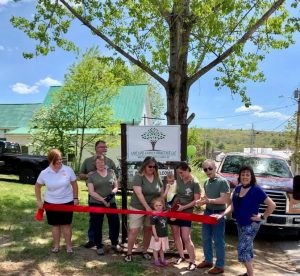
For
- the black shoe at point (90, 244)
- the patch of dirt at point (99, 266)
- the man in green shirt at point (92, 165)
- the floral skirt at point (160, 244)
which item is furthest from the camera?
the black shoe at point (90, 244)

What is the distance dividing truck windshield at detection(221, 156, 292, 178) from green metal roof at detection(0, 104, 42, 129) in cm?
2689

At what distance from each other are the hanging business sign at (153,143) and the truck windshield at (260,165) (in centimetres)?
371

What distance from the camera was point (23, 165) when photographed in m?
18.4

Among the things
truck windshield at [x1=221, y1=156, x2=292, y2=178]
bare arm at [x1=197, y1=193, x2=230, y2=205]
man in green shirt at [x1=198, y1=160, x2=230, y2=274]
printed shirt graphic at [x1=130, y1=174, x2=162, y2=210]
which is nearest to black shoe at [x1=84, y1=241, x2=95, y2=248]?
printed shirt graphic at [x1=130, y1=174, x2=162, y2=210]

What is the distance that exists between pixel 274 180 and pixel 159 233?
4721 mm

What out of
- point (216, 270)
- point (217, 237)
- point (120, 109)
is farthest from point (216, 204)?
point (120, 109)

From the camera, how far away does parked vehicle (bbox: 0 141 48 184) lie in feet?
59.8

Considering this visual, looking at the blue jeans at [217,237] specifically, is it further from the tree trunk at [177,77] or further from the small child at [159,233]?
the tree trunk at [177,77]

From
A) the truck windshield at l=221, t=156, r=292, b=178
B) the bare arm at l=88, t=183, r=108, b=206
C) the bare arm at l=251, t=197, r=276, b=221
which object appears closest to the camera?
the bare arm at l=251, t=197, r=276, b=221

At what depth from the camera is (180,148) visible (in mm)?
7871

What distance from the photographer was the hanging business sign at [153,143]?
7.80 m

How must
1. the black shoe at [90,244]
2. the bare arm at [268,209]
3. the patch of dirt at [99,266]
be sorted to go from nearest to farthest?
the bare arm at [268,209] < the patch of dirt at [99,266] < the black shoe at [90,244]

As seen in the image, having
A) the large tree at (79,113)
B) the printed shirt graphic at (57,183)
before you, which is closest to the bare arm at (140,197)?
the printed shirt graphic at (57,183)

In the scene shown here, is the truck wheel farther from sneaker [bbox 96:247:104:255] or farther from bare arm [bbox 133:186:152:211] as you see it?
bare arm [bbox 133:186:152:211]
